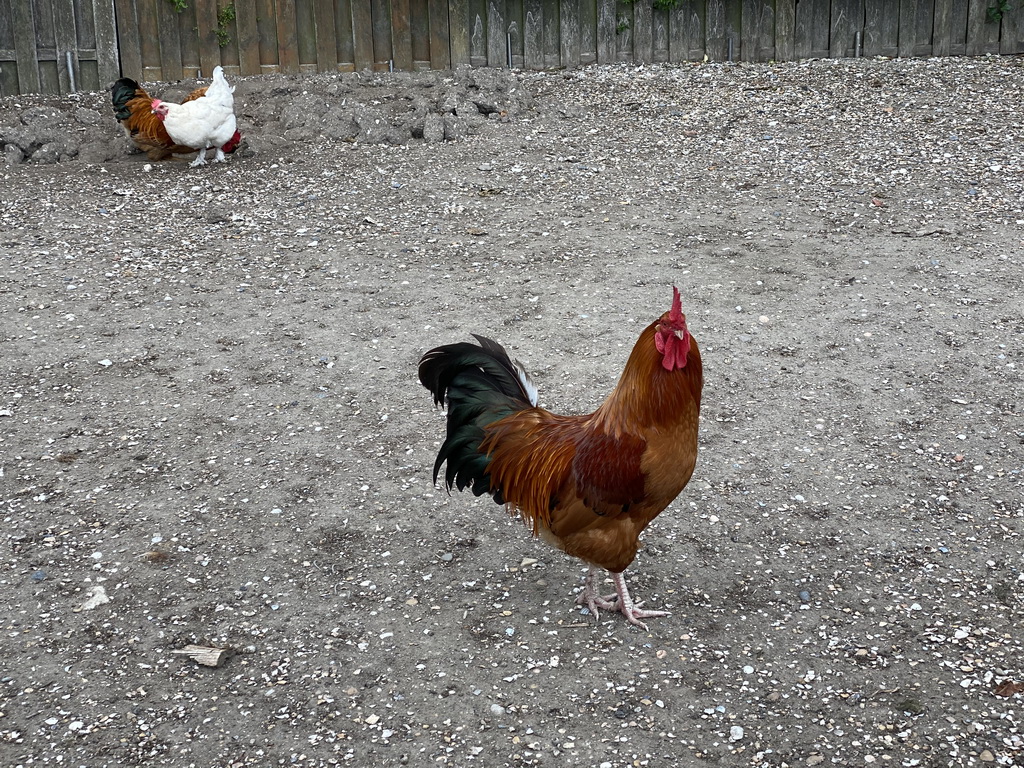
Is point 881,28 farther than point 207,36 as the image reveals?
Yes

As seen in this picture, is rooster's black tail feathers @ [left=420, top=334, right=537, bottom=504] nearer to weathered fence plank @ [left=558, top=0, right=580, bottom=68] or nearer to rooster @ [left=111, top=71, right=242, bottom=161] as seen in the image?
rooster @ [left=111, top=71, right=242, bottom=161]

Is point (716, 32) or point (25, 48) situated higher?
point (716, 32)

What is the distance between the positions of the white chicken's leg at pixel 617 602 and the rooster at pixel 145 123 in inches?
301

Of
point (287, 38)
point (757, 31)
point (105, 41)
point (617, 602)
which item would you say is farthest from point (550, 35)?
point (617, 602)

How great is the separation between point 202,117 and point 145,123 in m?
0.74

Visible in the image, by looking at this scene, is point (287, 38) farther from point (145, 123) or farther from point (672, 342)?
point (672, 342)

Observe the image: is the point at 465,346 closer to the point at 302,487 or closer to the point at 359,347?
the point at 302,487

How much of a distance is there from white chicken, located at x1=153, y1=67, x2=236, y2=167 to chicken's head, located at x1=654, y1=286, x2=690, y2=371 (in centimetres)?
764

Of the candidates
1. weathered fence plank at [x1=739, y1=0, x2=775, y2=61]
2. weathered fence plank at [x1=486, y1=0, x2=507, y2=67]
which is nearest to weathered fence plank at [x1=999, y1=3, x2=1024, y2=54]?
weathered fence plank at [x1=739, y1=0, x2=775, y2=61]

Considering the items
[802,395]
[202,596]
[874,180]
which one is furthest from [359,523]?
[874,180]

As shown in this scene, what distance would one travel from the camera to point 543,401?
5.82m

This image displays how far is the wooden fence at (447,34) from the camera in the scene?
11219 millimetres

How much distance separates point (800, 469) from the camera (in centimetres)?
514

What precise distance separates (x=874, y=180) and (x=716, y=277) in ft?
8.98
